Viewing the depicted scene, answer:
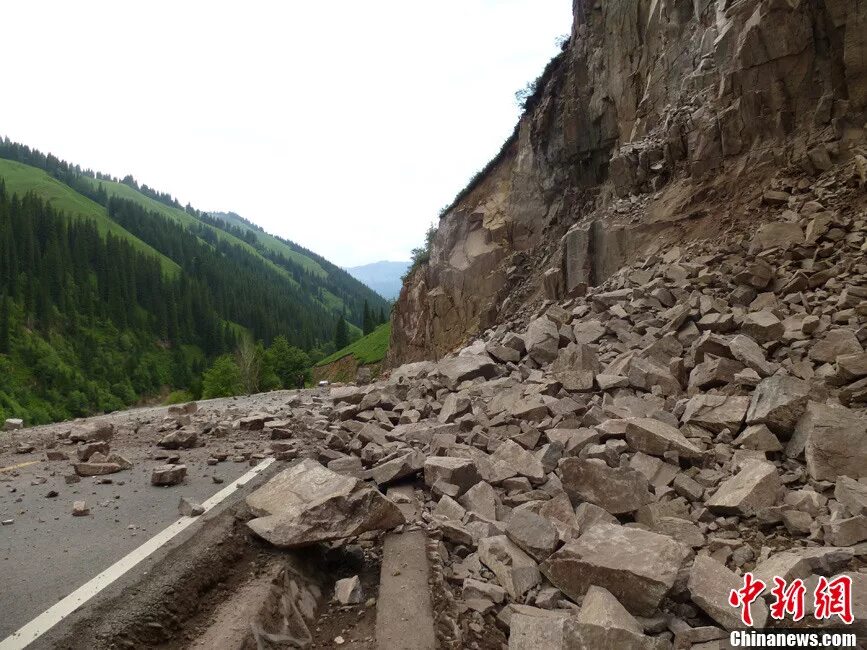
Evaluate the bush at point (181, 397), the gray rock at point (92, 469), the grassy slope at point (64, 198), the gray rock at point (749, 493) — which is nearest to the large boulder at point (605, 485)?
the gray rock at point (749, 493)

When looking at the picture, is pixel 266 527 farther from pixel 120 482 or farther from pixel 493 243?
pixel 493 243

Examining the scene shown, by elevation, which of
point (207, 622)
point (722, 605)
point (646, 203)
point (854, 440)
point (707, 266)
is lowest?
point (207, 622)

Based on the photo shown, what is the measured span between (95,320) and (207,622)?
123676mm

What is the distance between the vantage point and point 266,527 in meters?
4.79

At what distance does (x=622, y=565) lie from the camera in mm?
3748

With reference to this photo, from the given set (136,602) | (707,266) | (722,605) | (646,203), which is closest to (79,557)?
(136,602)

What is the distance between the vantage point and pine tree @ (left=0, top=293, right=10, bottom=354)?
82.3 meters

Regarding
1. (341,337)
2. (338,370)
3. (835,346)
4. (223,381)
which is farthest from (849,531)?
(341,337)

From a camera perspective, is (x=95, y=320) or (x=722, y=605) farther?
(x=95, y=320)

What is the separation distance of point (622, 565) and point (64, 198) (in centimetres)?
19909

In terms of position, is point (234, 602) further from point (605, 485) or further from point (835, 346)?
point (835, 346)

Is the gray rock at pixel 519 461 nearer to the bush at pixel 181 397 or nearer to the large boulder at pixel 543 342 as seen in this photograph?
the large boulder at pixel 543 342

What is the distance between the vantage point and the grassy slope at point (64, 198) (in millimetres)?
147375

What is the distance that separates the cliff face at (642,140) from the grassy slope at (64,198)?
463 ft
